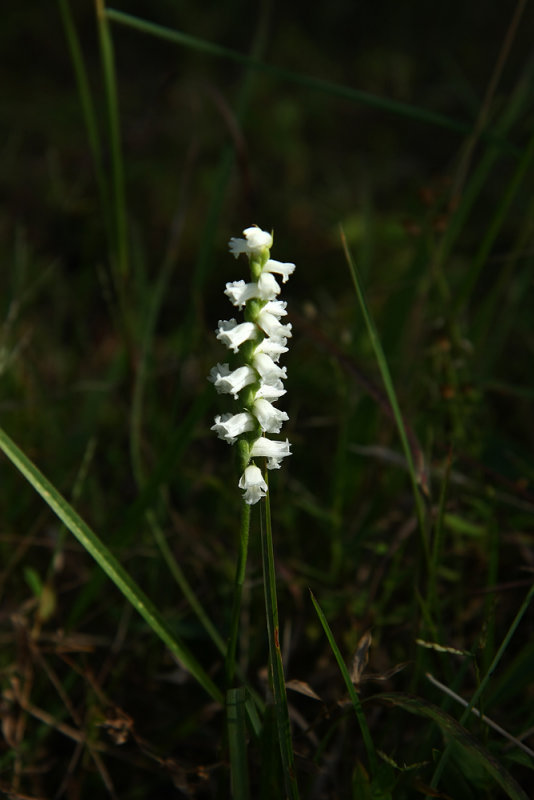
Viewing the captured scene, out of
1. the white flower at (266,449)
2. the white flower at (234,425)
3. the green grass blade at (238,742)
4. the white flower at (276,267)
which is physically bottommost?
the green grass blade at (238,742)

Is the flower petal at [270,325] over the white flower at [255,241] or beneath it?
beneath

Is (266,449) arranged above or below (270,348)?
below

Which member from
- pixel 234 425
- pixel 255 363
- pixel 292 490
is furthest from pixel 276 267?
pixel 292 490

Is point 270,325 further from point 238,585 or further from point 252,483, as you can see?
point 238,585

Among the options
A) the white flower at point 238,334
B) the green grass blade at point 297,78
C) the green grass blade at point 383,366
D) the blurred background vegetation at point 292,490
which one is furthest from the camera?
the green grass blade at point 297,78

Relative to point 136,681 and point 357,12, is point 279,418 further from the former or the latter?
point 357,12

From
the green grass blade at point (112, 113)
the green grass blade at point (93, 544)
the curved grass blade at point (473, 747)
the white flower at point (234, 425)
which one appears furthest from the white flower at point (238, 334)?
the green grass blade at point (112, 113)

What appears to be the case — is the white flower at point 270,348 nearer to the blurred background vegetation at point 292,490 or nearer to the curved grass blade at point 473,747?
the blurred background vegetation at point 292,490

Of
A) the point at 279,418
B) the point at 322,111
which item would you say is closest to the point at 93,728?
the point at 279,418

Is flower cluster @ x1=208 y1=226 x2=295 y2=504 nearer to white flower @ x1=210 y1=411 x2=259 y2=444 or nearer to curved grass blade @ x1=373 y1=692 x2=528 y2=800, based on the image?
white flower @ x1=210 y1=411 x2=259 y2=444
